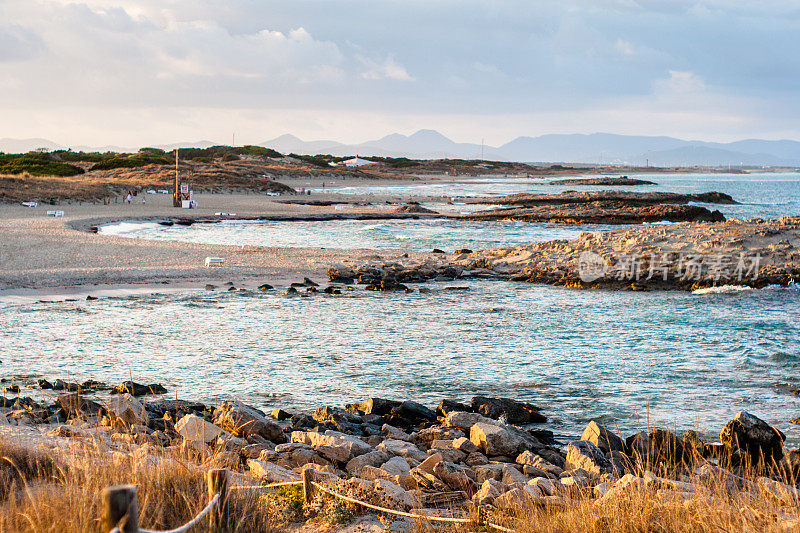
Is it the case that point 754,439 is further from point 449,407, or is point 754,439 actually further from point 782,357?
point 782,357

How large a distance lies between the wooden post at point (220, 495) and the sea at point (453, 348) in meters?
4.60

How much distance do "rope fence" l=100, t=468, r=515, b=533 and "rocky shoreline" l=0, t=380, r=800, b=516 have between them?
258 millimetres

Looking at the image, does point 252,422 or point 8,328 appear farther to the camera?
point 8,328

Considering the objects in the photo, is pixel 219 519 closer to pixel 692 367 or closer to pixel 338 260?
pixel 692 367

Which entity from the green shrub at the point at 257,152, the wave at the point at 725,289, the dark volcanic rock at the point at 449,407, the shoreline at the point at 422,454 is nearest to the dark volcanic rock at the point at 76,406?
the shoreline at the point at 422,454

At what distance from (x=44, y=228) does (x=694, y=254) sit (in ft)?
79.8

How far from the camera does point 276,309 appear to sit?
1562 centimetres

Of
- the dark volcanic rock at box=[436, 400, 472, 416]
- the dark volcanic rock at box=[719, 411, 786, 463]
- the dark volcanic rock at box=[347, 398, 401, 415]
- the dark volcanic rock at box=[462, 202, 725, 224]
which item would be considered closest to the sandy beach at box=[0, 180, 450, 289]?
the dark volcanic rock at box=[347, 398, 401, 415]

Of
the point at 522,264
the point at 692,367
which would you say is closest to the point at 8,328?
the point at 692,367

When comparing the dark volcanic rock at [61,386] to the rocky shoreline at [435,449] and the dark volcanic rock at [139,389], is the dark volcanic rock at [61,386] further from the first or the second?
the rocky shoreline at [435,449]

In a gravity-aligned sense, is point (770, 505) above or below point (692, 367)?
above

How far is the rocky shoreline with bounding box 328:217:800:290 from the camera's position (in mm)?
19844

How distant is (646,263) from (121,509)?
19559 mm

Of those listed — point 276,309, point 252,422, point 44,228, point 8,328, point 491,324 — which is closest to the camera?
point 252,422
